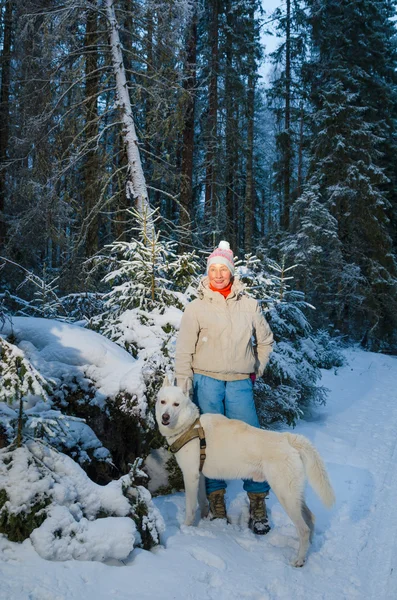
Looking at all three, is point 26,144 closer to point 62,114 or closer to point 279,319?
point 62,114

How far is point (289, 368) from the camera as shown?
6.38 metres

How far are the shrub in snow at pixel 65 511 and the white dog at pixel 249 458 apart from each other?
58 centimetres

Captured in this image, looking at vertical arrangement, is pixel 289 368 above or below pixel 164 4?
below

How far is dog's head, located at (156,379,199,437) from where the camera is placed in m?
3.58

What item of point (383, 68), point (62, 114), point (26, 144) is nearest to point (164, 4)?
point (62, 114)

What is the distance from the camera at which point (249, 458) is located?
347cm

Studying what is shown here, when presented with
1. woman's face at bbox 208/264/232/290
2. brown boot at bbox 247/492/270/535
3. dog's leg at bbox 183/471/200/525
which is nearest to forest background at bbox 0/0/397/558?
dog's leg at bbox 183/471/200/525

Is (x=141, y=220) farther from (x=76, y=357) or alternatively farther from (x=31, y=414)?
(x=31, y=414)

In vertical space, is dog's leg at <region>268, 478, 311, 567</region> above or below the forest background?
below

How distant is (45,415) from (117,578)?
3.82 ft

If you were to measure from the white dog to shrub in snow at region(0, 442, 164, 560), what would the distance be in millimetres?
575

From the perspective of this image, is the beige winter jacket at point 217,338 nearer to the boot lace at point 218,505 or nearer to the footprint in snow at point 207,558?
the boot lace at point 218,505

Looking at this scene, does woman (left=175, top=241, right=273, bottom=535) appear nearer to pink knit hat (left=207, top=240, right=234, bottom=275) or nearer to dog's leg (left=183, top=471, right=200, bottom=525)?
pink knit hat (left=207, top=240, right=234, bottom=275)

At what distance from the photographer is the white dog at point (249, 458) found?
131 inches
